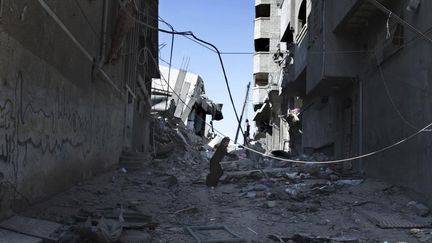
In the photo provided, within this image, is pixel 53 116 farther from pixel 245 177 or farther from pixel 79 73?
pixel 245 177

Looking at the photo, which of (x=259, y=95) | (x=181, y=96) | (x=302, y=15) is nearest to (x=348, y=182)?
(x=302, y=15)

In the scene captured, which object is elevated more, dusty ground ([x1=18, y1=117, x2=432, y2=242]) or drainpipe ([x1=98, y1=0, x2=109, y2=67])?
drainpipe ([x1=98, y1=0, x2=109, y2=67])

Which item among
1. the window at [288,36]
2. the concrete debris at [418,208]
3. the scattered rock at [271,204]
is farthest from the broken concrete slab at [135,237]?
the window at [288,36]

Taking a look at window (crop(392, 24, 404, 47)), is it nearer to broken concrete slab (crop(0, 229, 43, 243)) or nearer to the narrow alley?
the narrow alley

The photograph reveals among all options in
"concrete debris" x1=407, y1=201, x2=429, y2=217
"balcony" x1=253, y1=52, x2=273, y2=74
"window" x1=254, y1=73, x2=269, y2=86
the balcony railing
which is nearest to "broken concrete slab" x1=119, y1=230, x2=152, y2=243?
"concrete debris" x1=407, y1=201, x2=429, y2=217

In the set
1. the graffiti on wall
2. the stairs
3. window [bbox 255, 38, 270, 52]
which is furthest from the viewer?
window [bbox 255, 38, 270, 52]

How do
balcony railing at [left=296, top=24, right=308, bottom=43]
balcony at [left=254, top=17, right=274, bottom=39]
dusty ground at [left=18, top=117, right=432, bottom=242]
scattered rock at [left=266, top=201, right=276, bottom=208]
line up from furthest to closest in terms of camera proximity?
balcony at [left=254, top=17, right=274, bottom=39] → balcony railing at [left=296, top=24, right=308, bottom=43] → scattered rock at [left=266, top=201, right=276, bottom=208] → dusty ground at [left=18, top=117, right=432, bottom=242]

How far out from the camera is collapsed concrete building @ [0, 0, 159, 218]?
517 cm

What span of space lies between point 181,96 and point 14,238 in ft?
91.0

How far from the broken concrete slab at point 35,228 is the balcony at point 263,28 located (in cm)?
3556

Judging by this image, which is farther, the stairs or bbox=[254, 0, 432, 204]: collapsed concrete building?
the stairs

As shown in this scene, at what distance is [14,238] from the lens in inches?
171

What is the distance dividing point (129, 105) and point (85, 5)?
801 centimetres

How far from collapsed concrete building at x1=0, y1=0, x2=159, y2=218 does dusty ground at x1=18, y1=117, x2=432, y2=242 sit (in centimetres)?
50
